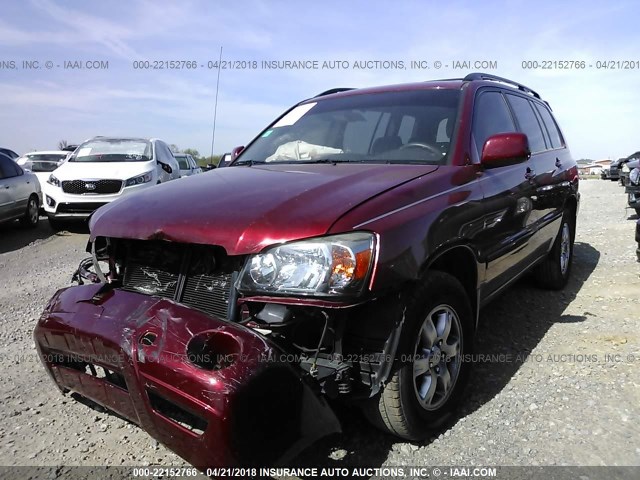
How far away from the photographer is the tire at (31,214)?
9759 mm

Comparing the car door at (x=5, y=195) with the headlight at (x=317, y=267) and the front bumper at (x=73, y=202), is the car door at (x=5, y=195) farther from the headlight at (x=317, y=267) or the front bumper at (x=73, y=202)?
the headlight at (x=317, y=267)

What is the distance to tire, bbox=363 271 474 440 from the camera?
2.21 m

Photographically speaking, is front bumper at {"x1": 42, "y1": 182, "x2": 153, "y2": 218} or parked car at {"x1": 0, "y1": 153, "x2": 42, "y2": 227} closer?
front bumper at {"x1": 42, "y1": 182, "x2": 153, "y2": 218}

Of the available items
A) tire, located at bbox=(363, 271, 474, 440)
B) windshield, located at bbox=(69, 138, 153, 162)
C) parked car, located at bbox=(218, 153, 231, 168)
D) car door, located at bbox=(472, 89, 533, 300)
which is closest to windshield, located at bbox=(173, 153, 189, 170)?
windshield, located at bbox=(69, 138, 153, 162)

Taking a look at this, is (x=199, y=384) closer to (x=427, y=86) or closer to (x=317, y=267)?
(x=317, y=267)

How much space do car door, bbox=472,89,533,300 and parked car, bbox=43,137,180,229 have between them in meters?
6.11

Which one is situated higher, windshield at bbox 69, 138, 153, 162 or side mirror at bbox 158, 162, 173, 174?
windshield at bbox 69, 138, 153, 162

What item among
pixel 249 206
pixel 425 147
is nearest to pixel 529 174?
pixel 425 147

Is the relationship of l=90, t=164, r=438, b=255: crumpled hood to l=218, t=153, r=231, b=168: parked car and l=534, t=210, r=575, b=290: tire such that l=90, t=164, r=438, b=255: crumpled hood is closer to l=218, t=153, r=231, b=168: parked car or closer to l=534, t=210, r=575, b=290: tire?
l=218, t=153, r=231, b=168: parked car

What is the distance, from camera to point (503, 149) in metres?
2.89

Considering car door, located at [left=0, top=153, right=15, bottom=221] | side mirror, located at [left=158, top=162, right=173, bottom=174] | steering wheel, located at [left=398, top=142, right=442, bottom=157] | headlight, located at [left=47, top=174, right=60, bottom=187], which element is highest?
steering wheel, located at [left=398, top=142, right=442, bottom=157]

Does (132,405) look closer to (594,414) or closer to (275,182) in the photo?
(275,182)

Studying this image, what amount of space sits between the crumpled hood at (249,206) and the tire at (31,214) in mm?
8345

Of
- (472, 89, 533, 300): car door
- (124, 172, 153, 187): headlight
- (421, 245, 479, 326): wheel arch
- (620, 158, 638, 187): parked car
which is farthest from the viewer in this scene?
(620, 158, 638, 187): parked car
